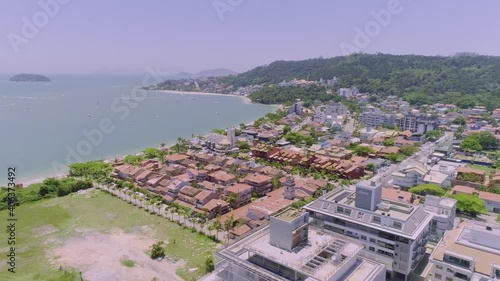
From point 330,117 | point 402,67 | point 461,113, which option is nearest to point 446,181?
point 330,117

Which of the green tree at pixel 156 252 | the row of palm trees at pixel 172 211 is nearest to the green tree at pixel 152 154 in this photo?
the row of palm trees at pixel 172 211

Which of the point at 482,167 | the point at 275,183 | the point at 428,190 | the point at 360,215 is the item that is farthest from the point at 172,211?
the point at 482,167

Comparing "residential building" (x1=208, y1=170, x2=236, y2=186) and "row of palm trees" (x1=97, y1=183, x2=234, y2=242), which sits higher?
"residential building" (x1=208, y1=170, x2=236, y2=186)

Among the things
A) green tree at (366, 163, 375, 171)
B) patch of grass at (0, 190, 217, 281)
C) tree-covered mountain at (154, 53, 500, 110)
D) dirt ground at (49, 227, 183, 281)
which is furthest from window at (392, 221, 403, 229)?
tree-covered mountain at (154, 53, 500, 110)

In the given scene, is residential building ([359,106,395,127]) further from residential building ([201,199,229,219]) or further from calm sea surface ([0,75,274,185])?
residential building ([201,199,229,219])

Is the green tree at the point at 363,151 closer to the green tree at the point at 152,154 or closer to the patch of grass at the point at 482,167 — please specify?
the patch of grass at the point at 482,167

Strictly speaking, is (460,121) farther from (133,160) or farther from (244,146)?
(133,160)
